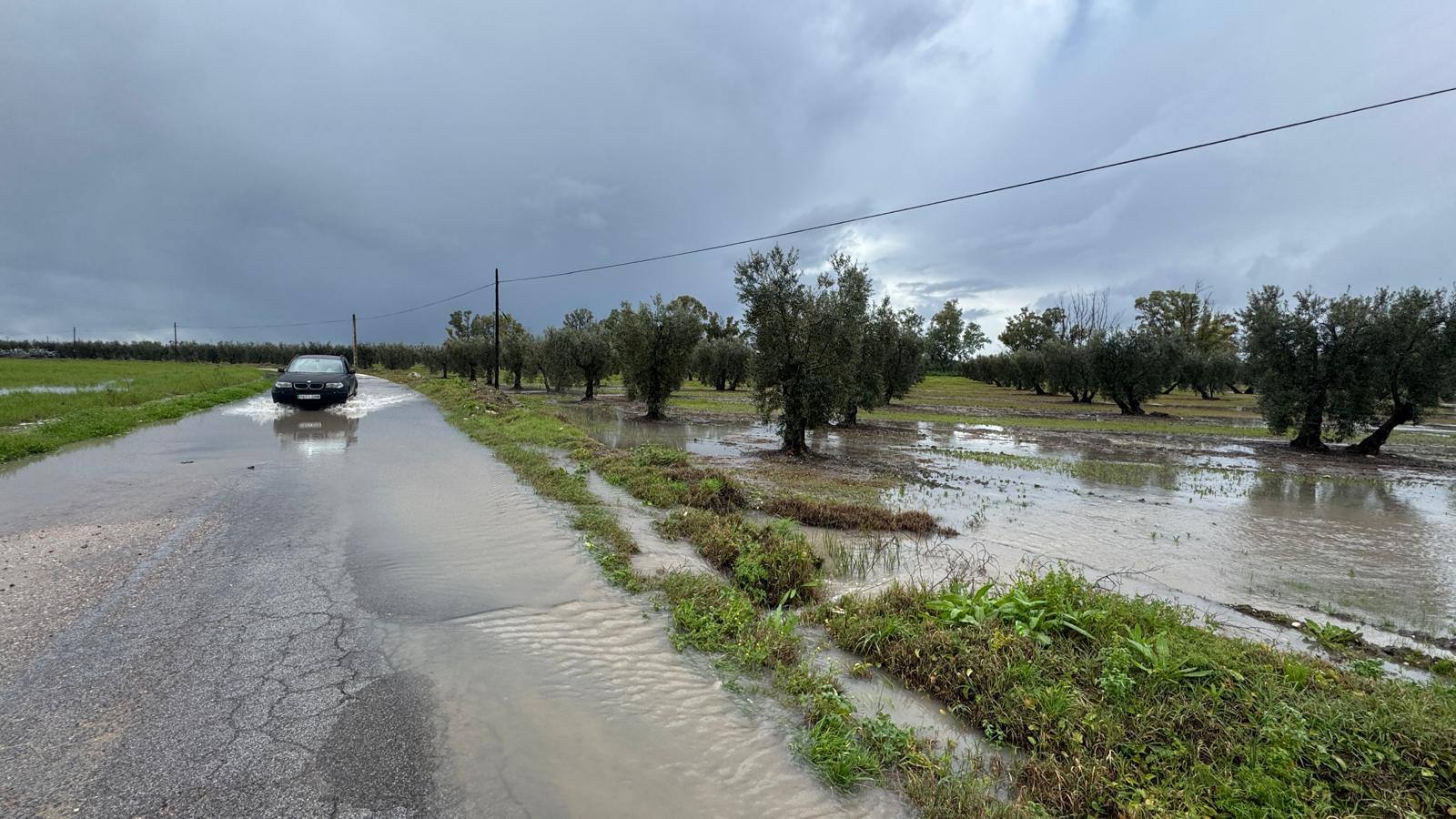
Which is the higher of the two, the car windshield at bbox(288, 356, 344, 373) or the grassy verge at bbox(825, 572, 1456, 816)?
the car windshield at bbox(288, 356, 344, 373)

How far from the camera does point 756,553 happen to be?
254 inches

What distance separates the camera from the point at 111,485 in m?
8.24

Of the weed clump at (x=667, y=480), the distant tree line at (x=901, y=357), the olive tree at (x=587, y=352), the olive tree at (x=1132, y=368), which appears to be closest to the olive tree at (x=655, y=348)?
the distant tree line at (x=901, y=357)

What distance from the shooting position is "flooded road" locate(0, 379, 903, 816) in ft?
9.11

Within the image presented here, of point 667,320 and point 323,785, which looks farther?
point 667,320

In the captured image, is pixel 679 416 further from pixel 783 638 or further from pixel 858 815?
pixel 858 815

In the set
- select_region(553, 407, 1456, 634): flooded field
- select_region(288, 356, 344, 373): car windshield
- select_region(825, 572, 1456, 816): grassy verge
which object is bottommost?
select_region(553, 407, 1456, 634): flooded field

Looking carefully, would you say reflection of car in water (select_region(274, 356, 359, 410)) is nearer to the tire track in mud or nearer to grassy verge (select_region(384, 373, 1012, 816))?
grassy verge (select_region(384, 373, 1012, 816))

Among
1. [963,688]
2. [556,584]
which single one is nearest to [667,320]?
[556,584]

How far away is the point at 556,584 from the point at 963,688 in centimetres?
385

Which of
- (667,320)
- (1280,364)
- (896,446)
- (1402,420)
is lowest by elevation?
(896,446)

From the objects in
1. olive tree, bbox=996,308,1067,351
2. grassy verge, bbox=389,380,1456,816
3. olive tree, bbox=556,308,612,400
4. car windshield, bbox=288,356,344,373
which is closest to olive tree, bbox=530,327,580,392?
olive tree, bbox=556,308,612,400

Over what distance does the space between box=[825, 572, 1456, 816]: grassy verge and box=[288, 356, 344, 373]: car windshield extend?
23.3m

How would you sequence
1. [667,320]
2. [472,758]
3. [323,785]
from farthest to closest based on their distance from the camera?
[667,320] < [472,758] < [323,785]
